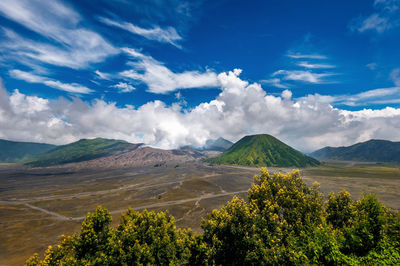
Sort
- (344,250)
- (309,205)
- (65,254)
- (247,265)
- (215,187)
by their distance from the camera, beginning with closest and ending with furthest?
1. (344,250)
2. (247,265)
3. (65,254)
4. (309,205)
5. (215,187)

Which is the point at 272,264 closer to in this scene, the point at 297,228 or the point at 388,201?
the point at 297,228

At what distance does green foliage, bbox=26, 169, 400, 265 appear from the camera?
20531 millimetres

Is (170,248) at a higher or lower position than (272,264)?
lower

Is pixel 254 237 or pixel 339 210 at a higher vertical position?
pixel 254 237

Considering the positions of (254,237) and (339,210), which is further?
(339,210)

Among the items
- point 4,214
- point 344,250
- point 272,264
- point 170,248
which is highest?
point 344,250

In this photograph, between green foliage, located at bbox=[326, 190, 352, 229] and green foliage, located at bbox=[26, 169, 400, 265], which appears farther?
green foliage, located at bbox=[326, 190, 352, 229]

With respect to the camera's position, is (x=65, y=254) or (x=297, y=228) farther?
(x=297, y=228)

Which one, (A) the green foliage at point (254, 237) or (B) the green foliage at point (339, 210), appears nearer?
(A) the green foliage at point (254, 237)

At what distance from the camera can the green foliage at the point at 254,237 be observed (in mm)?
20531

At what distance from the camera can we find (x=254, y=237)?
2320cm

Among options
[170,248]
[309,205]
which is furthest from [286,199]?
[170,248]

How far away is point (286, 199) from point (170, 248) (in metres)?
21.1

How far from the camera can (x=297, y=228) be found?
27.8 m
